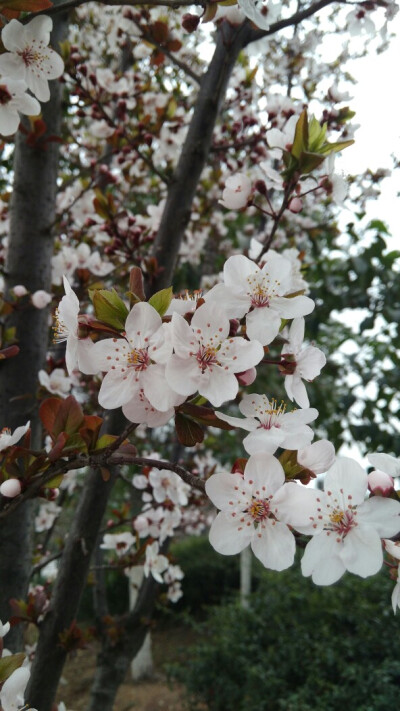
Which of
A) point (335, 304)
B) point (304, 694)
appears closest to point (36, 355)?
point (335, 304)

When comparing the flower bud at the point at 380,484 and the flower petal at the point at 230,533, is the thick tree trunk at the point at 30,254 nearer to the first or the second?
the flower petal at the point at 230,533

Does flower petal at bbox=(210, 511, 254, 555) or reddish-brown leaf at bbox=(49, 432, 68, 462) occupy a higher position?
reddish-brown leaf at bbox=(49, 432, 68, 462)

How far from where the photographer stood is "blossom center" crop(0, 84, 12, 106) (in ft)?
3.28

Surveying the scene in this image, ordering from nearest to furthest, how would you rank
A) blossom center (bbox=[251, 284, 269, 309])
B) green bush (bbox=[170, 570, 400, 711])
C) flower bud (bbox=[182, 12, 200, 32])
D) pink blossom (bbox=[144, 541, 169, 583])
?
blossom center (bbox=[251, 284, 269, 309])
flower bud (bbox=[182, 12, 200, 32])
pink blossom (bbox=[144, 541, 169, 583])
green bush (bbox=[170, 570, 400, 711])

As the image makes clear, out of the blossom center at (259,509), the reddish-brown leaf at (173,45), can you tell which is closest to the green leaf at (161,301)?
the blossom center at (259,509)

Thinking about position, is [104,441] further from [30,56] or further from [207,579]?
[207,579]

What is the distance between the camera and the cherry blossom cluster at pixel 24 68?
3.10ft

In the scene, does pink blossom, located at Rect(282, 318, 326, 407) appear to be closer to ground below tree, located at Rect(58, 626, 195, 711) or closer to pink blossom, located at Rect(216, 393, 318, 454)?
pink blossom, located at Rect(216, 393, 318, 454)

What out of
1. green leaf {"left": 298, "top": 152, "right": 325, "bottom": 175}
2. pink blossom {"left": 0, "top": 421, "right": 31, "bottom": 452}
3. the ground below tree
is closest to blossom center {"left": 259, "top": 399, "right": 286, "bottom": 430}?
pink blossom {"left": 0, "top": 421, "right": 31, "bottom": 452}

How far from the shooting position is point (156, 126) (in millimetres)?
2035

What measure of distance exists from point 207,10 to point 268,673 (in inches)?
139

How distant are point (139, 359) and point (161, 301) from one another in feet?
0.25

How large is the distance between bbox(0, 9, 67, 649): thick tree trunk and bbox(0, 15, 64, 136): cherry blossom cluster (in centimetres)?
64

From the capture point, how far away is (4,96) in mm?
1011
